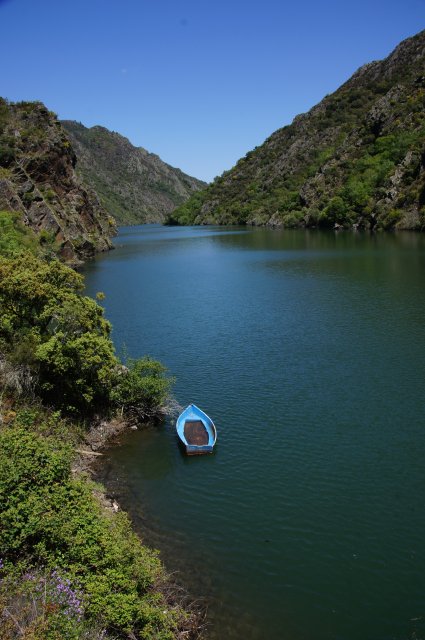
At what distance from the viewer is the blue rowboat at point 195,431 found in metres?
24.6

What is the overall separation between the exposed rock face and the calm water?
163ft

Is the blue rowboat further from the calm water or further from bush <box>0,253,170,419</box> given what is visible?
bush <box>0,253,170,419</box>

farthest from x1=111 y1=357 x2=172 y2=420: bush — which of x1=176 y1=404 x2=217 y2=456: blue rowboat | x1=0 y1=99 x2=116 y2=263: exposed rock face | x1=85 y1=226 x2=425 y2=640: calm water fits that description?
x1=0 y1=99 x2=116 y2=263: exposed rock face

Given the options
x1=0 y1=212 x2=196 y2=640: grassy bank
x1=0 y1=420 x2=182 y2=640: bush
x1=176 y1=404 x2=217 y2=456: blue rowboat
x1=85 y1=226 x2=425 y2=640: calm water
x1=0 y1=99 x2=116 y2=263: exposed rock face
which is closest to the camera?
x1=0 y1=212 x2=196 y2=640: grassy bank

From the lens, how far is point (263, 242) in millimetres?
129625

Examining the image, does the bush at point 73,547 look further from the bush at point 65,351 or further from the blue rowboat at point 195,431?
the bush at point 65,351

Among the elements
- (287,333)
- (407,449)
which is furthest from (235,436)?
(287,333)

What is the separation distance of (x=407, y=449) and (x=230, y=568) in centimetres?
1087

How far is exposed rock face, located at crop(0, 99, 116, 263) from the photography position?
9369 cm

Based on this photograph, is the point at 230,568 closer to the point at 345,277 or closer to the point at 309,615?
the point at 309,615

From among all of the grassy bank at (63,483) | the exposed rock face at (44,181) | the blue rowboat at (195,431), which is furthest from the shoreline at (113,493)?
the exposed rock face at (44,181)

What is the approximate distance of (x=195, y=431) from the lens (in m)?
25.7

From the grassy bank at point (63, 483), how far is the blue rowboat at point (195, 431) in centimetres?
180

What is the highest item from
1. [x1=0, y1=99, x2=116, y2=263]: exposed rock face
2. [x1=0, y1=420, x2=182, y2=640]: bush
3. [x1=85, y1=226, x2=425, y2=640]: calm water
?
[x1=0, y1=99, x2=116, y2=263]: exposed rock face
